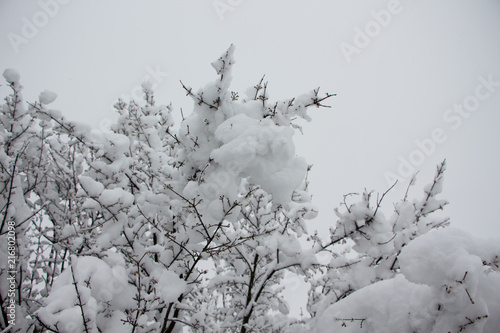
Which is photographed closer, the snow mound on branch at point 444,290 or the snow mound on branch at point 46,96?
the snow mound on branch at point 444,290

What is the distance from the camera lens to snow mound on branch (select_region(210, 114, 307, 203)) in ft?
7.12

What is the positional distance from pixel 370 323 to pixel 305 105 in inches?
72.5

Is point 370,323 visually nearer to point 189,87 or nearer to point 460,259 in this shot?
point 460,259

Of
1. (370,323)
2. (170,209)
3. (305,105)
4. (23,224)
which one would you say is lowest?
(370,323)

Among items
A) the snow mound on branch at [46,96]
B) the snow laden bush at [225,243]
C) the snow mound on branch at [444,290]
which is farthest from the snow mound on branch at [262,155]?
the snow mound on branch at [46,96]

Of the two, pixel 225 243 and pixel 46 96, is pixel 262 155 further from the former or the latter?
pixel 46 96

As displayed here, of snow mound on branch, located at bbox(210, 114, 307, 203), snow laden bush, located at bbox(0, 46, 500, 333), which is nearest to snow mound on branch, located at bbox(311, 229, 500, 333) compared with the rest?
snow laden bush, located at bbox(0, 46, 500, 333)

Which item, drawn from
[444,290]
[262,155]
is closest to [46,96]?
[262,155]

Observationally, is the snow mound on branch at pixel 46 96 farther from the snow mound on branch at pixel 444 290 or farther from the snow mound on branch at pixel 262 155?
the snow mound on branch at pixel 444 290

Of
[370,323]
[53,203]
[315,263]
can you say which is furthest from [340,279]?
[53,203]

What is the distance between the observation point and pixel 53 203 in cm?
433

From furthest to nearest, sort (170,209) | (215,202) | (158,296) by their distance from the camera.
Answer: (170,209), (215,202), (158,296)

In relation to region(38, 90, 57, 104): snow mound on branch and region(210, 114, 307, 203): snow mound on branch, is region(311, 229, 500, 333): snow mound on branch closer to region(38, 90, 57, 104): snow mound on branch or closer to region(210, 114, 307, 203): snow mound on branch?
region(210, 114, 307, 203): snow mound on branch

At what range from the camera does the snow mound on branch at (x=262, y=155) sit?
2.17 m
